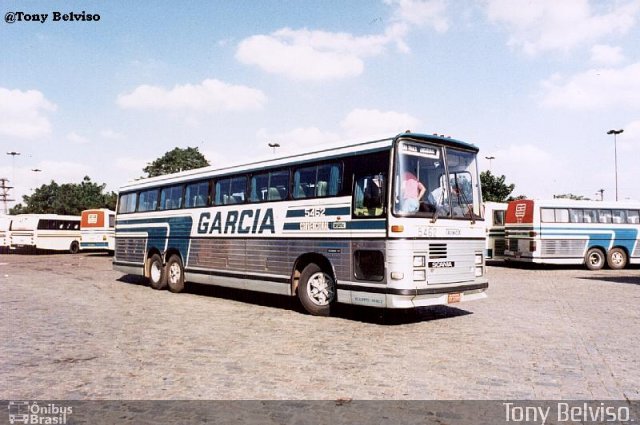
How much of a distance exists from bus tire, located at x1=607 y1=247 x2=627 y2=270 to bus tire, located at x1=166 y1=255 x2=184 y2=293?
57.7 feet

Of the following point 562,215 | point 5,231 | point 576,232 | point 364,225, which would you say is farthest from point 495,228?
point 5,231

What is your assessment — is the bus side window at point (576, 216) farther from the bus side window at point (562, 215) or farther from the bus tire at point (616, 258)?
the bus tire at point (616, 258)

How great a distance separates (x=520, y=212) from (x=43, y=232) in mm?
32591

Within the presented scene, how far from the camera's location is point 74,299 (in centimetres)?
1239

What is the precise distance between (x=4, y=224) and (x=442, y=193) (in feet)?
137

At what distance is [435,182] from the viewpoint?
9133mm

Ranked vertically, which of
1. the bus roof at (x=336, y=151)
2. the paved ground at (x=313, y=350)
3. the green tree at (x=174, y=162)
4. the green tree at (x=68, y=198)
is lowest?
the paved ground at (x=313, y=350)

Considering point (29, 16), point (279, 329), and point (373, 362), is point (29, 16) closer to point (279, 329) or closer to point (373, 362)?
point (279, 329)

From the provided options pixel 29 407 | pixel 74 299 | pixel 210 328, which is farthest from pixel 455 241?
pixel 74 299

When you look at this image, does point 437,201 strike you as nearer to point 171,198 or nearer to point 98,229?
point 171,198

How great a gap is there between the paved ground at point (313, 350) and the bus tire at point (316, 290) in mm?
262

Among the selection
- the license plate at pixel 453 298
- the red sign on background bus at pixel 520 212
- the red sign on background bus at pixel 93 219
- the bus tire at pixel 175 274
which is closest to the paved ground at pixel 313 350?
the license plate at pixel 453 298

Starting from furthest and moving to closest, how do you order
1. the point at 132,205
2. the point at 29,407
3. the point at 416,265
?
the point at 132,205
the point at 416,265
the point at 29,407

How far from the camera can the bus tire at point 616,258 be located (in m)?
21.6
